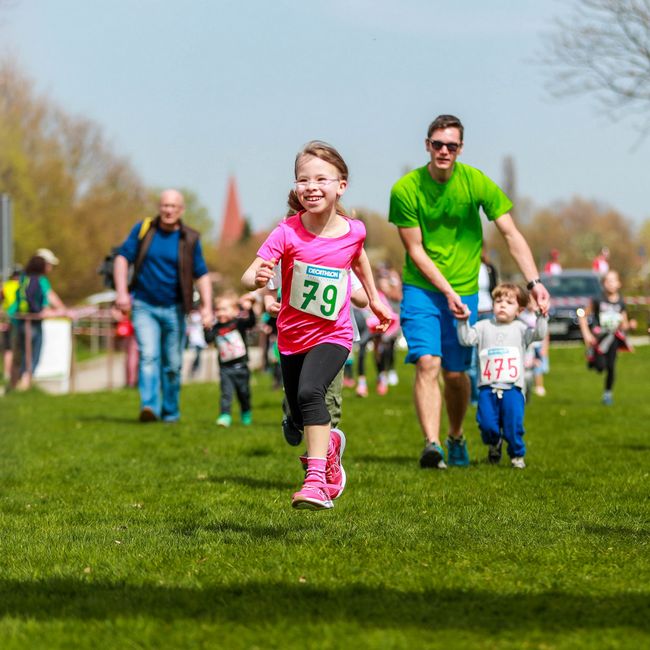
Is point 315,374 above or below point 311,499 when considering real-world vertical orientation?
above

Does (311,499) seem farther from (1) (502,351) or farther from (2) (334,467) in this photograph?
(1) (502,351)

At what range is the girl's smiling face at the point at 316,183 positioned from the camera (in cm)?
632

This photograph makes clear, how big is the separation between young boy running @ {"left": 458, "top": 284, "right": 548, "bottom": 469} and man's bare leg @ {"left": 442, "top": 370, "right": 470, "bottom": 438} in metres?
0.13

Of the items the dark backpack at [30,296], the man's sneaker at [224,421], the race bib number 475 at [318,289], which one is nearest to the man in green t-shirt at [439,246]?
the race bib number 475 at [318,289]

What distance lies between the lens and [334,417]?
718cm

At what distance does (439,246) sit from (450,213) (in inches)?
8.9

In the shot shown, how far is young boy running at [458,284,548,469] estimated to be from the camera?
8977 millimetres

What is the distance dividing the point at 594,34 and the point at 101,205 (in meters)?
30.5

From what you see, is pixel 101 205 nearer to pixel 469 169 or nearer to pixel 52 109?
pixel 52 109

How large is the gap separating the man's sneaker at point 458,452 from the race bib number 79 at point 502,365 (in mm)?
455

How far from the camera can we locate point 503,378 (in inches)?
355

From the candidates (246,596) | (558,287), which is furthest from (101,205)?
(246,596)

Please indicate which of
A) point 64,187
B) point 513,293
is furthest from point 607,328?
point 64,187

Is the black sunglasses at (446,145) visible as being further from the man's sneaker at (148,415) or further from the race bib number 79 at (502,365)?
the man's sneaker at (148,415)
